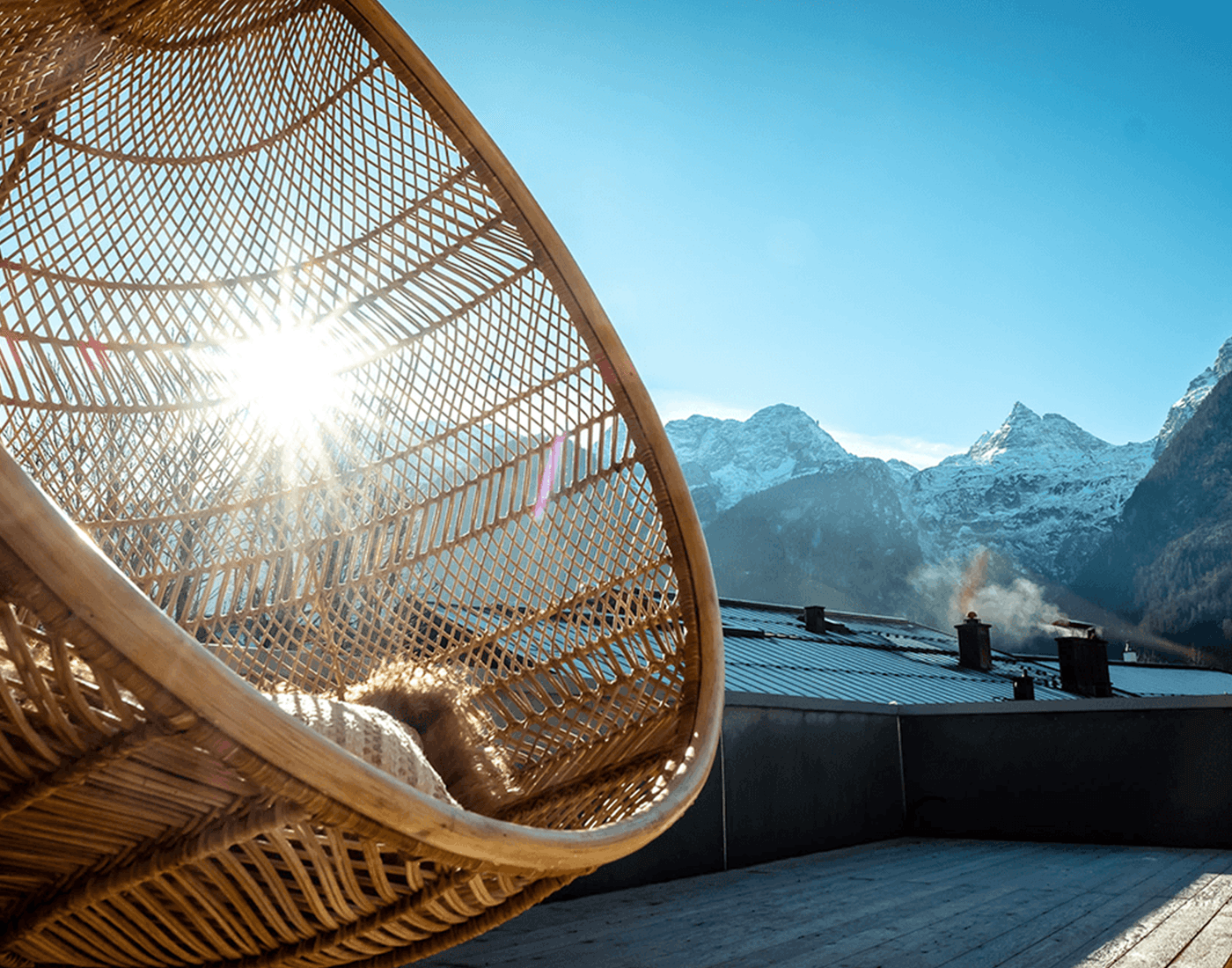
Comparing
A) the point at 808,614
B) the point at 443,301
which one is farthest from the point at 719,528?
the point at 443,301

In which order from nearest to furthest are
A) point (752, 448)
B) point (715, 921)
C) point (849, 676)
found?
point (715, 921)
point (849, 676)
point (752, 448)

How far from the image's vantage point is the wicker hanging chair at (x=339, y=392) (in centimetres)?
158

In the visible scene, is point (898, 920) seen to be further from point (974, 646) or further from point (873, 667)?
point (974, 646)

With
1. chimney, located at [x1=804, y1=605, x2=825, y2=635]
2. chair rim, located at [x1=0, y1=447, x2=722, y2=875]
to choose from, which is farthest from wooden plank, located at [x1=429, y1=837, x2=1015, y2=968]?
chimney, located at [x1=804, y1=605, x2=825, y2=635]

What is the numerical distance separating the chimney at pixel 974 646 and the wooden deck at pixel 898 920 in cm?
421

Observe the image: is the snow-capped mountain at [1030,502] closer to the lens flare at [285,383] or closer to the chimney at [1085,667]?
the chimney at [1085,667]

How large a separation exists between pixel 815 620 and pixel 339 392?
6537 millimetres

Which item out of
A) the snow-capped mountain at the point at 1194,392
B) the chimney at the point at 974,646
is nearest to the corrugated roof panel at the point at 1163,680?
the chimney at the point at 974,646

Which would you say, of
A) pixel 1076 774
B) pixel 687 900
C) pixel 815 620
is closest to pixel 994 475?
pixel 815 620

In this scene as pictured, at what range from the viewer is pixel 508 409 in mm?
1829

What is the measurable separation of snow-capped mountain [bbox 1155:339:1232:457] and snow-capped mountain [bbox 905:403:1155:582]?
69.8 inches

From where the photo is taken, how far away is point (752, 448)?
8450cm

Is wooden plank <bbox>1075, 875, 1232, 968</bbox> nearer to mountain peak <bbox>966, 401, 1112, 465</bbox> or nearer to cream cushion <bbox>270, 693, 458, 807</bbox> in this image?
cream cushion <bbox>270, 693, 458, 807</bbox>

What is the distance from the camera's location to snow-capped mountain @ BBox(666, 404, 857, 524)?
250 ft
